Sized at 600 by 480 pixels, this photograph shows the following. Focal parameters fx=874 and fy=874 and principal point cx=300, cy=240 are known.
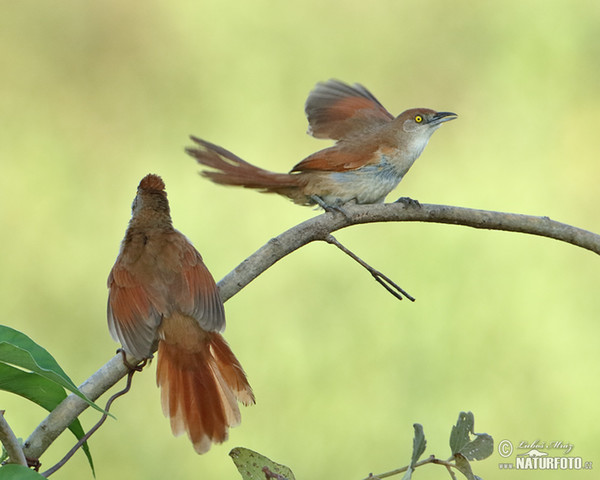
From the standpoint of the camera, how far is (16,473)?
112 cm

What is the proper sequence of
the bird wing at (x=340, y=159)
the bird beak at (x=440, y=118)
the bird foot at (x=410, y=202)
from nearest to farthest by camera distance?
the bird foot at (x=410, y=202) → the bird wing at (x=340, y=159) → the bird beak at (x=440, y=118)

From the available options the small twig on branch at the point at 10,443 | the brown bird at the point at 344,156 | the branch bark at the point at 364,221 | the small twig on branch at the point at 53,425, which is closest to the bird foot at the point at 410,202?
Result: the branch bark at the point at 364,221

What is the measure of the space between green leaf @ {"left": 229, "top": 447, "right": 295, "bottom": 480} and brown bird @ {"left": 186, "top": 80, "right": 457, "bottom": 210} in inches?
36.8

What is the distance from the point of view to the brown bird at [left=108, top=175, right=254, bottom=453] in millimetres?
1905

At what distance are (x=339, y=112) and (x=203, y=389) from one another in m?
1.09

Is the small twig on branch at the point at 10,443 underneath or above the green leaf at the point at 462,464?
underneath

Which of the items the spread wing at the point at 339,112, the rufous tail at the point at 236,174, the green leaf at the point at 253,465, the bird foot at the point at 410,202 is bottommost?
the green leaf at the point at 253,465

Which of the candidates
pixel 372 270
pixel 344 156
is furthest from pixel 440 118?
pixel 372 270

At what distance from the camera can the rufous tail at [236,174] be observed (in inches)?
85.8

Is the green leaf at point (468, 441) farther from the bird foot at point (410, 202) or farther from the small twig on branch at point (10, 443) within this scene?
the small twig on branch at point (10, 443)

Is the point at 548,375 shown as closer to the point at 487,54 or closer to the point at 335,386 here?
the point at 335,386

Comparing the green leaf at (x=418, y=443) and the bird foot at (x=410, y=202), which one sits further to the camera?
the bird foot at (x=410, y=202)

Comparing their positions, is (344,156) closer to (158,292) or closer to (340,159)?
(340,159)

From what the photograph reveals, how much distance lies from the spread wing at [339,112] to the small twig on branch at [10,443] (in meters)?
1.57
